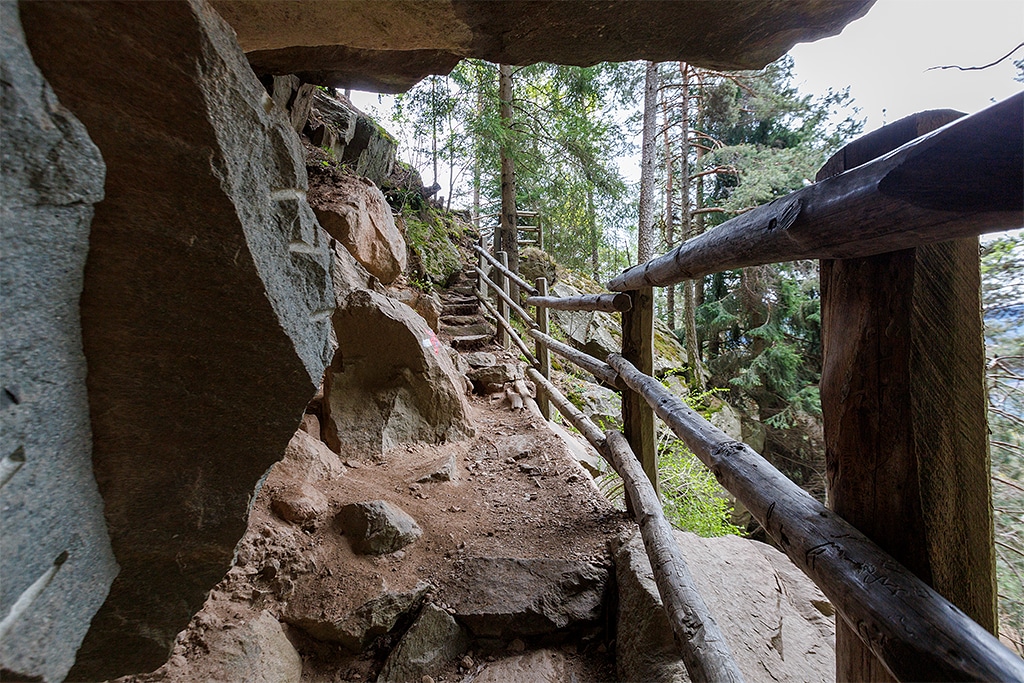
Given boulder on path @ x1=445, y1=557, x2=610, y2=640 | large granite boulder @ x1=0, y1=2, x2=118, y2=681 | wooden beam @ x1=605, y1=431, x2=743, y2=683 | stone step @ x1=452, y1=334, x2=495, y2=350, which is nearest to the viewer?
large granite boulder @ x1=0, y1=2, x2=118, y2=681

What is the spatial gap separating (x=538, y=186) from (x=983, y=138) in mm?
8775

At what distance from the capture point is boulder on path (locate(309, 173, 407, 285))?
13.8 ft

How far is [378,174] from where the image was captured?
657 cm

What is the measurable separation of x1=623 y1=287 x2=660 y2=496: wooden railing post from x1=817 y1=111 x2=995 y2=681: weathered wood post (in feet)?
→ 4.34

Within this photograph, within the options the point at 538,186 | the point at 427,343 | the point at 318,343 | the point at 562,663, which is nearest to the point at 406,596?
the point at 562,663

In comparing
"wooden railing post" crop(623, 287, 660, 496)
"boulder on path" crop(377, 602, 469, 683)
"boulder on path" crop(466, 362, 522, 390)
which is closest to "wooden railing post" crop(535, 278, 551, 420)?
"boulder on path" crop(466, 362, 522, 390)

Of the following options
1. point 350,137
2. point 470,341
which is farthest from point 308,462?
point 350,137

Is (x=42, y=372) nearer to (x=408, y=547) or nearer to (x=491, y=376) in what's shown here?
(x=408, y=547)

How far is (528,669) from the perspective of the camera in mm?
1582

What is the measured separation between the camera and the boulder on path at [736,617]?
4.70 ft

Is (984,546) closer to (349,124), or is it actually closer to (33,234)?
(33,234)

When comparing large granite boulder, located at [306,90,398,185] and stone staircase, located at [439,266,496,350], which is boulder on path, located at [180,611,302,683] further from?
large granite boulder, located at [306,90,398,185]

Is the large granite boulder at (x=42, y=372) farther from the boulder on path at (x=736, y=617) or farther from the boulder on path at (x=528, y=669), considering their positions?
the boulder on path at (x=736, y=617)

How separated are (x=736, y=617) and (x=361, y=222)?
14.7 feet
